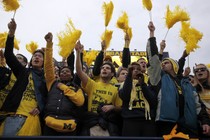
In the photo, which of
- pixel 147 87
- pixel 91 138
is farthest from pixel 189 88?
pixel 91 138

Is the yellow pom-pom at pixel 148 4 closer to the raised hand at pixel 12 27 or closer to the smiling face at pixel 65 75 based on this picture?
the smiling face at pixel 65 75

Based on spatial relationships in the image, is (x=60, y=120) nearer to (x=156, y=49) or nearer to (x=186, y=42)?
(x=156, y=49)

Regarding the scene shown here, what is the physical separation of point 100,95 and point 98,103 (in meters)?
0.14

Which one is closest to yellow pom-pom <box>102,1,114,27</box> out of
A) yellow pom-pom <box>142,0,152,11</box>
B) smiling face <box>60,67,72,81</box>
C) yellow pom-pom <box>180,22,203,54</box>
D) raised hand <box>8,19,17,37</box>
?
yellow pom-pom <box>142,0,152,11</box>

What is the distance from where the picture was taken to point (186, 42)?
522 centimetres

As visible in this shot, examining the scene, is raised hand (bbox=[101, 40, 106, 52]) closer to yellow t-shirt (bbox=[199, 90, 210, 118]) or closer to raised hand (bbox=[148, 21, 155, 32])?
raised hand (bbox=[148, 21, 155, 32])

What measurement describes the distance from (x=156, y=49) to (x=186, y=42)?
5.24ft

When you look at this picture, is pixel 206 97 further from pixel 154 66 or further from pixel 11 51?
pixel 11 51

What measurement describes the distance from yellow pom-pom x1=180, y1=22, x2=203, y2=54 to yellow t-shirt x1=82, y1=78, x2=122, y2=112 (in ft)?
5.83

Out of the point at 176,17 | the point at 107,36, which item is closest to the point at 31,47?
the point at 107,36

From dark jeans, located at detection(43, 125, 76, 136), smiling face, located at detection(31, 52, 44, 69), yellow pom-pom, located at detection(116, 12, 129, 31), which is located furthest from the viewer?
yellow pom-pom, located at detection(116, 12, 129, 31)

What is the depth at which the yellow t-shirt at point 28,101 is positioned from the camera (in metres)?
3.67

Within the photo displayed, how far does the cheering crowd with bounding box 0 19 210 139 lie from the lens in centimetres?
355

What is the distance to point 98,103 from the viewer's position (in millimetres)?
3957
